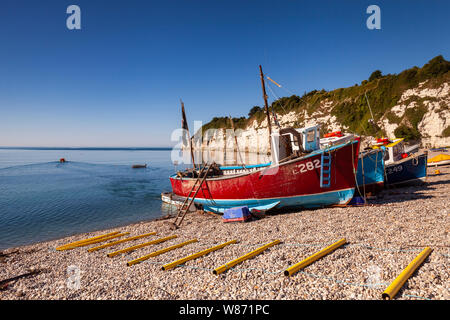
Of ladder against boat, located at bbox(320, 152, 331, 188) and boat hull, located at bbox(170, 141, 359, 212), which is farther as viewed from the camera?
boat hull, located at bbox(170, 141, 359, 212)

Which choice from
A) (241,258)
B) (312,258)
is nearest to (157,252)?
(241,258)

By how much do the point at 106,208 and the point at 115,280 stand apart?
18.3 meters

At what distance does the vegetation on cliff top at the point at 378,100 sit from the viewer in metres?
45.2

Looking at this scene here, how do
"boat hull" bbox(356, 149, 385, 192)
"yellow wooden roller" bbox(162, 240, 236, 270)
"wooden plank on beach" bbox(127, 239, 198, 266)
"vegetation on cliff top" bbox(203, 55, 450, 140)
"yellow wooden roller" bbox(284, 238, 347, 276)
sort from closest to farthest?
"yellow wooden roller" bbox(284, 238, 347, 276), "yellow wooden roller" bbox(162, 240, 236, 270), "wooden plank on beach" bbox(127, 239, 198, 266), "boat hull" bbox(356, 149, 385, 192), "vegetation on cliff top" bbox(203, 55, 450, 140)

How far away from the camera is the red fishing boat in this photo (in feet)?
41.9

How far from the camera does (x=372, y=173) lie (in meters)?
16.9

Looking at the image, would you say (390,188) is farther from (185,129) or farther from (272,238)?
(185,129)

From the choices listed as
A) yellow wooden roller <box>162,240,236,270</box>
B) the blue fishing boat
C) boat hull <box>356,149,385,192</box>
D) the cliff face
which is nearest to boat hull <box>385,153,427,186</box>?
the blue fishing boat

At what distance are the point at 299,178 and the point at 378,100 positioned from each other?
2199 inches

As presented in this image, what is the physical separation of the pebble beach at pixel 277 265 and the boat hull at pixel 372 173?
5.20 metres

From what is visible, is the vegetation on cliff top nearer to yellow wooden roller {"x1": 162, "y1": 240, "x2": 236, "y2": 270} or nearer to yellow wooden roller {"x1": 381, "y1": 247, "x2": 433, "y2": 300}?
yellow wooden roller {"x1": 162, "y1": 240, "x2": 236, "y2": 270}

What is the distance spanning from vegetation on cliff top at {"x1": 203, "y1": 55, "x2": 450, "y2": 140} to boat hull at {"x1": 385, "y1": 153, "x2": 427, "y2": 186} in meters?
17.8

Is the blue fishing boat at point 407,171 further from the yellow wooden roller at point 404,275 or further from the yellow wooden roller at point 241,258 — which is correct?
the yellow wooden roller at point 241,258
